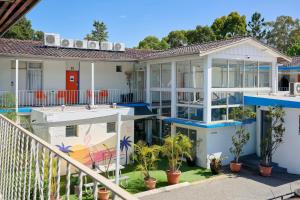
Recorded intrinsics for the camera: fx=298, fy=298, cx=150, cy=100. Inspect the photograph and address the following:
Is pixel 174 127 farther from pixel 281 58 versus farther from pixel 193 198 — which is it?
pixel 281 58

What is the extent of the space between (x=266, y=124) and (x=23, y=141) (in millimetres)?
16213

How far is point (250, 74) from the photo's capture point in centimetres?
1811

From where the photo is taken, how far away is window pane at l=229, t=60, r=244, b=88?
17.2 meters

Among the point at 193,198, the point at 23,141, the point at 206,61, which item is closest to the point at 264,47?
the point at 206,61

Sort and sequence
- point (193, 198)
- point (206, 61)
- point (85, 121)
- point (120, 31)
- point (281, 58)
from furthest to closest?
point (120, 31)
point (281, 58)
point (206, 61)
point (85, 121)
point (193, 198)

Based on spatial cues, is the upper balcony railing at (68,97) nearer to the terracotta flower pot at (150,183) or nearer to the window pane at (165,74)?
the window pane at (165,74)

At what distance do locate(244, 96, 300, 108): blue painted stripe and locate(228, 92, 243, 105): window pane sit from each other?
32 cm

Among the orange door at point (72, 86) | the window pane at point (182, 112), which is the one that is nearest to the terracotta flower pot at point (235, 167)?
the window pane at point (182, 112)

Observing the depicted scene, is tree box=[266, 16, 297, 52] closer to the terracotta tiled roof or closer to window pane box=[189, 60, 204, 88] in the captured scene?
the terracotta tiled roof

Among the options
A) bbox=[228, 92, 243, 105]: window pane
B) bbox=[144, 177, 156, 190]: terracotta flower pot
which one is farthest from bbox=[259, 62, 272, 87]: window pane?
bbox=[144, 177, 156, 190]: terracotta flower pot

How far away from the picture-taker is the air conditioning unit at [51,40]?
66.0ft

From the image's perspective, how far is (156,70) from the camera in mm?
20078

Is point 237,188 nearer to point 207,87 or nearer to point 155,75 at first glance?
point 207,87

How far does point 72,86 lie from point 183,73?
7754mm
